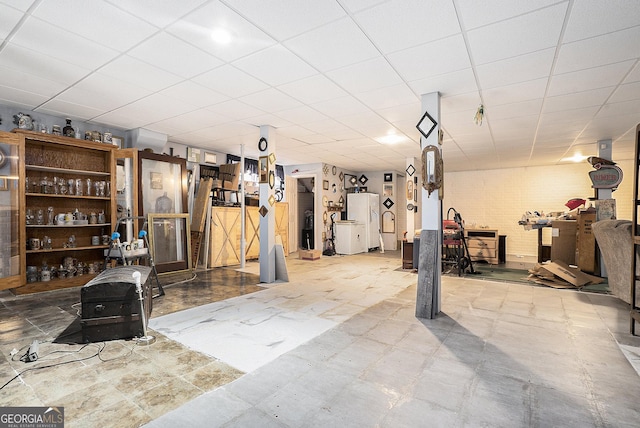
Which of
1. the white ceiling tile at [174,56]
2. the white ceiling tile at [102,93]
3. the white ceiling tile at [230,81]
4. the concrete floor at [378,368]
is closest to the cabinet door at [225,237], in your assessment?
the concrete floor at [378,368]

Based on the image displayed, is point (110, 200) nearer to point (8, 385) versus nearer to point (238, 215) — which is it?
point (238, 215)

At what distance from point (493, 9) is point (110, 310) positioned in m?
4.20

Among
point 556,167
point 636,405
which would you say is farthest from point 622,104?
point 556,167

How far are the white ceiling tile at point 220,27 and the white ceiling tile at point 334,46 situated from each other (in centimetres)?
31

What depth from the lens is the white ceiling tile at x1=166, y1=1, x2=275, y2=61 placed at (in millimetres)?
2383

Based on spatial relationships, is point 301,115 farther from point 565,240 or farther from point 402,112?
point 565,240

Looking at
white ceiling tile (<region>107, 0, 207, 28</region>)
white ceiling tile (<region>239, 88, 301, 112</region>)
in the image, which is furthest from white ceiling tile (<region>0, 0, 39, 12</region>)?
white ceiling tile (<region>239, 88, 301, 112</region>)

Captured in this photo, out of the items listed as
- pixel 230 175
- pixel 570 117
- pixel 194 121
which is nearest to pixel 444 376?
pixel 570 117

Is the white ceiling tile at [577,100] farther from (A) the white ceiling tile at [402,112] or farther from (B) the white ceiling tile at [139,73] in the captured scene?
(B) the white ceiling tile at [139,73]

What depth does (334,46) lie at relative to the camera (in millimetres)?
2855

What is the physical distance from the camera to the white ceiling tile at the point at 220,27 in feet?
7.82

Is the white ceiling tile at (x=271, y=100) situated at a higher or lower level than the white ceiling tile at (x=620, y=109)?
higher

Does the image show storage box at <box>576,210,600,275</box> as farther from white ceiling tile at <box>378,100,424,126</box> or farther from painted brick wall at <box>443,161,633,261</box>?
white ceiling tile at <box>378,100,424,126</box>

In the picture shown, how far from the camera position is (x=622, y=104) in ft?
14.0
